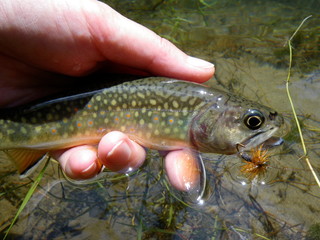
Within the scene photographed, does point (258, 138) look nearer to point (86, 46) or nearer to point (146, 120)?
point (146, 120)

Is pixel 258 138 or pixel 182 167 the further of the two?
pixel 182 167

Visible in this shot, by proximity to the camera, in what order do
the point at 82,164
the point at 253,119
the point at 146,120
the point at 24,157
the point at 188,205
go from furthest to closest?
the point at 188,205 → the point at 24,157 → the point at 146,120 → the point at 82,164 → the point at 253,119

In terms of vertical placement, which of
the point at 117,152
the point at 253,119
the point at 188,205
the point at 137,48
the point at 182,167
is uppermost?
the point at 137,48

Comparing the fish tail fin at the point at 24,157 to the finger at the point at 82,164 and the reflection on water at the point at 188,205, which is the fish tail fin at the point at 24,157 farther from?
the reflection on water at the point at 188,205

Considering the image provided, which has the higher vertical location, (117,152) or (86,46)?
(86,46)

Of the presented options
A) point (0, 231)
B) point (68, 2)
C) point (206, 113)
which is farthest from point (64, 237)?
point (68, 2)

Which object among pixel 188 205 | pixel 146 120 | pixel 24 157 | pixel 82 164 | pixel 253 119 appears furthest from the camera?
pixel 188 205

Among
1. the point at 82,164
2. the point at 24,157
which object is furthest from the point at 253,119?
the point at 24,157
